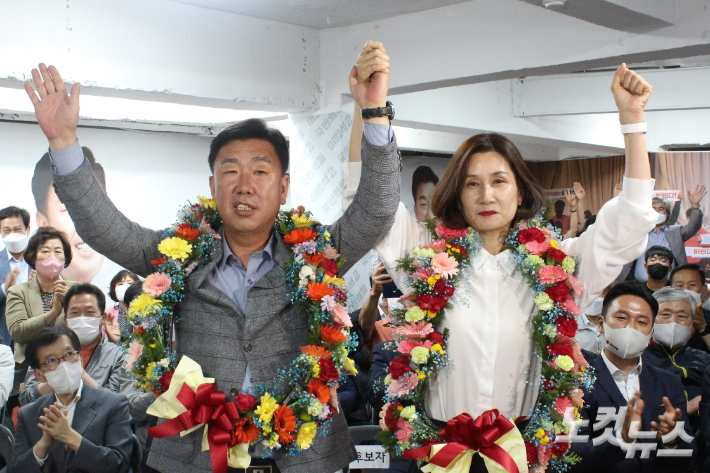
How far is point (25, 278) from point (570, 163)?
26.6 feet

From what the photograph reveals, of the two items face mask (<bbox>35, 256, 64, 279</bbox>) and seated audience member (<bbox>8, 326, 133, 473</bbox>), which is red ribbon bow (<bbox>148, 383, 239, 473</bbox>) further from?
face mask (<bbox>35, 256, 64, 279</bbox>)

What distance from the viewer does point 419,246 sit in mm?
2441

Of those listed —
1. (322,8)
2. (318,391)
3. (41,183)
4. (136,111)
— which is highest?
(322,8)

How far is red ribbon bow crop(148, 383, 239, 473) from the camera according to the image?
6.16 ft

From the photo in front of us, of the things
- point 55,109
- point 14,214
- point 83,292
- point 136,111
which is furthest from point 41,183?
point 55,109

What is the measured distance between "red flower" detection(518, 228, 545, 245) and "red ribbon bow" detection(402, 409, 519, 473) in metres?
0.56

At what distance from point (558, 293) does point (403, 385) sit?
23.1 inches

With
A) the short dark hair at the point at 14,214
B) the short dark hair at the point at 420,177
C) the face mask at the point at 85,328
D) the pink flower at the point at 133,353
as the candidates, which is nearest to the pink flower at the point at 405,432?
the pink flower at the point at 133,353

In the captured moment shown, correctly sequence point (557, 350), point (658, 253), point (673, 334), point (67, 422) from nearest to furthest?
point (557, 350) → point (67, 422) → point (673, 334) → point (658, 253)

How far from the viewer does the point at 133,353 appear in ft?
6.74

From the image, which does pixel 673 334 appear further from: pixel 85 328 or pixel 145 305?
pixel 85 328

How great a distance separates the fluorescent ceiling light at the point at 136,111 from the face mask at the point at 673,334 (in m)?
3.68

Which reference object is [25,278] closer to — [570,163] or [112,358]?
[112,358]

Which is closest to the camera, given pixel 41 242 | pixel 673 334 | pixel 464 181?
pixel 464 181
